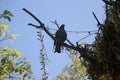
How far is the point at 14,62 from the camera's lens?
10336mm

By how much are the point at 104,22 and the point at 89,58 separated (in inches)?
28.4

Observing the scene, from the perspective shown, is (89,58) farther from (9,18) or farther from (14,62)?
(14,62)

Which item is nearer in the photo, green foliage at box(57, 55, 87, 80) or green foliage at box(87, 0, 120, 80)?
green foliage at box(87, 0, 120, 80)

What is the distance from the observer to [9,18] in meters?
7.13

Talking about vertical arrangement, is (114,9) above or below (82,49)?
above

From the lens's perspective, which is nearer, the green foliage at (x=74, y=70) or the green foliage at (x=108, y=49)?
the green foliage at (x=108, y=49)

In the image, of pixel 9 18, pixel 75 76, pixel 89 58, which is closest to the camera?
pixel 89 58

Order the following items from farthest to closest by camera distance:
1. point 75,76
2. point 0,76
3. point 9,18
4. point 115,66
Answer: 1. point 75,76
2. point 0,76
3. point 9,18
4. point 115,66

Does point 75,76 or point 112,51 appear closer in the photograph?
point 112,51

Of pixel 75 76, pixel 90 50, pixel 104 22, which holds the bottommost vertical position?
pixel 75 76

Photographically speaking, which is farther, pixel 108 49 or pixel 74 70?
pixel 74 70

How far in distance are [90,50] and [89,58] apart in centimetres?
24

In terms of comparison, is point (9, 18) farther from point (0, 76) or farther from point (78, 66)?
point (78, 66)

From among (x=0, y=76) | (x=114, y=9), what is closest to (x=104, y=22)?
(x=114, y=9)
